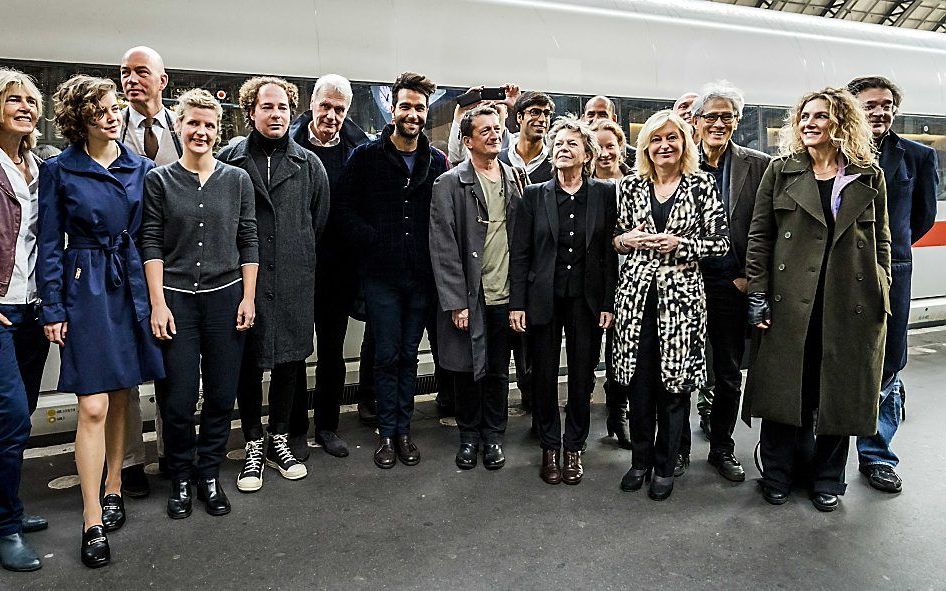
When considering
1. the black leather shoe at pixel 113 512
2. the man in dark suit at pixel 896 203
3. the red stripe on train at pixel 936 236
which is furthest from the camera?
the red stripe on train at pixel 936 236

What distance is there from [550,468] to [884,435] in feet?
5.44

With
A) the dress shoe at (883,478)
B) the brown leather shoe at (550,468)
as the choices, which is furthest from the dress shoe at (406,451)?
the dress shoe at (883,478)

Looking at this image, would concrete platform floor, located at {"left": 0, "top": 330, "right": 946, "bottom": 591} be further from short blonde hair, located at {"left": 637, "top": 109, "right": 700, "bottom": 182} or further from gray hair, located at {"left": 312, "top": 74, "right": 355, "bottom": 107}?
gray hair, located at {"left": 312, "top": 74, "right": 355, "bottom": 107}

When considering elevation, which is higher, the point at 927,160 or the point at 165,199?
the point at 927,160

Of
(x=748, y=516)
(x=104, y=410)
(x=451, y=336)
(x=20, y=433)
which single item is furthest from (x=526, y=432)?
(x=20, y=433)

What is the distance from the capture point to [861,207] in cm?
300

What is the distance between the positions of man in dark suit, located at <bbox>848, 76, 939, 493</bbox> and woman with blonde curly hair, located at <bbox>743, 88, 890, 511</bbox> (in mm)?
260

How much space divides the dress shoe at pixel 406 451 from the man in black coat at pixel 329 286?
0.95 feet

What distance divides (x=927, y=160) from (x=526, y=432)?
2.49 m

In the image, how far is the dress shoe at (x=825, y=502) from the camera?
3.13 meters

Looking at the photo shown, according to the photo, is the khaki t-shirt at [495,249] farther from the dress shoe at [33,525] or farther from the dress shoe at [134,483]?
the dress shoe at [33,525]

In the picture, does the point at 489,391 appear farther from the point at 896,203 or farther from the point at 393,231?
the point at 896,203

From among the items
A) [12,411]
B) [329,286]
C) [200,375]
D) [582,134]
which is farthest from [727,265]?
[12,411]

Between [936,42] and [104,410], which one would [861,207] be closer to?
[104,410]
